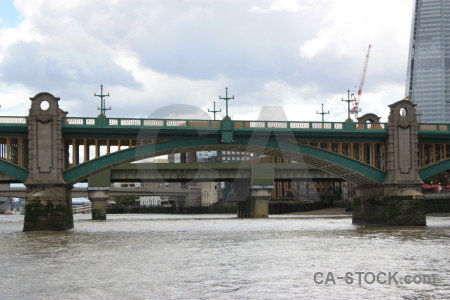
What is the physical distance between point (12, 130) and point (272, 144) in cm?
2428

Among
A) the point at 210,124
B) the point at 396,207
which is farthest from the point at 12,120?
the point at 396,207

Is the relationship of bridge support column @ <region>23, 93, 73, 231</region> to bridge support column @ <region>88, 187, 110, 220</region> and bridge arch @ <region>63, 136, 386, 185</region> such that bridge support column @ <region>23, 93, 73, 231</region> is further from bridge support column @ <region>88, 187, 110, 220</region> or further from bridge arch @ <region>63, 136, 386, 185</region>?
bridge support column @ <region>88, 187, 110, 220</region>

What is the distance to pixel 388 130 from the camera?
72500mm

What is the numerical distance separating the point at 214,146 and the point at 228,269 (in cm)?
3971

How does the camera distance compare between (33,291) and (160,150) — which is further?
(160,150)

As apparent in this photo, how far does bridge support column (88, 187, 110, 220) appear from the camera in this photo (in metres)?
111

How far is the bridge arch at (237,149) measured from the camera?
6781 centimetres

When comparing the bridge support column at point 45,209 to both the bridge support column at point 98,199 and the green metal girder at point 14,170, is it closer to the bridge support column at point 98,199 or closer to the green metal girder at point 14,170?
the green metal girder at point 14,170

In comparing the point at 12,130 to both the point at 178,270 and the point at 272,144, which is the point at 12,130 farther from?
the point at 178,270

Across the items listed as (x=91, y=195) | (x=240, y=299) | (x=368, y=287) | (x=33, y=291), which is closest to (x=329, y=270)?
(x=368, y=287)

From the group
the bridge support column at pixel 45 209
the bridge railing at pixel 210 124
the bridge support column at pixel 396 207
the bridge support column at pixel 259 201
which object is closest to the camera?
the bridge support column at pixel 45 209

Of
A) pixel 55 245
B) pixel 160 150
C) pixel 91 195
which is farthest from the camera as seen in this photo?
pixel 91 195

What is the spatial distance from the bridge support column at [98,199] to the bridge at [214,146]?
38.5 metres

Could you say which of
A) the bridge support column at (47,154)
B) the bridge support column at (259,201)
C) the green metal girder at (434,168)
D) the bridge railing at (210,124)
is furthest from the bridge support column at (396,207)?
the bridge support column at (259,201)
